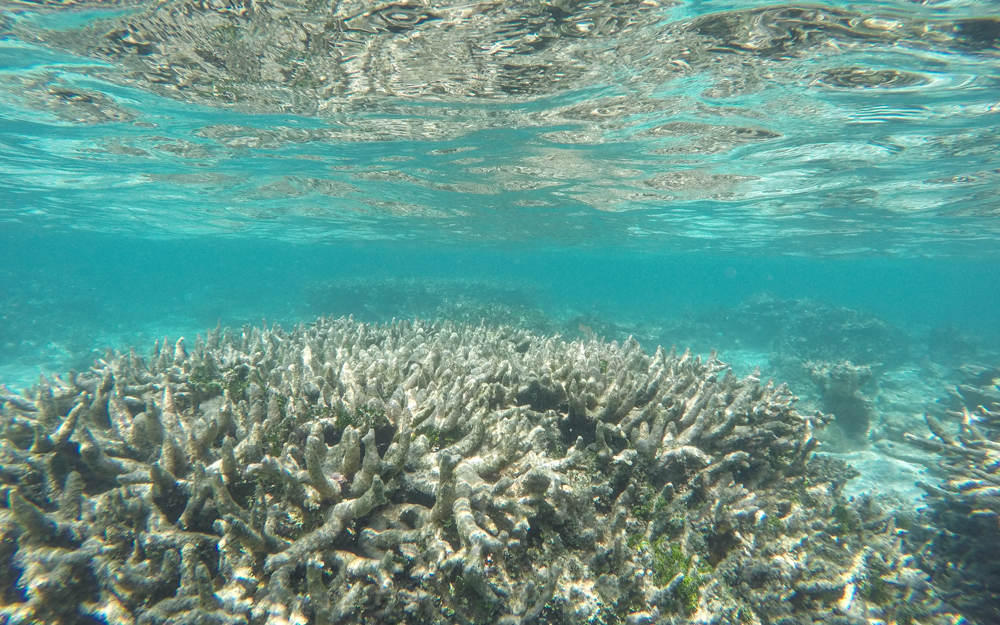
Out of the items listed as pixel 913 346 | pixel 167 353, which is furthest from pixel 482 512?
pixel 913 346

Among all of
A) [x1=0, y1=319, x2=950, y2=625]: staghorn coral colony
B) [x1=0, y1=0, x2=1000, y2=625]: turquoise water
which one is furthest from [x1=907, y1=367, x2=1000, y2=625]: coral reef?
[x1=0, y1=0, x2=1000, y2=625]: turquoise water

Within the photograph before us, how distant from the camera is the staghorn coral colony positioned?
250 centimetres

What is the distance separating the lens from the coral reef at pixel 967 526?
171 inches

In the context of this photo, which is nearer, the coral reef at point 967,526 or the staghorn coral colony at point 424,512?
the staghorn coral colony at point 424,512

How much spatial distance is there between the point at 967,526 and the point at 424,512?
6.61 m

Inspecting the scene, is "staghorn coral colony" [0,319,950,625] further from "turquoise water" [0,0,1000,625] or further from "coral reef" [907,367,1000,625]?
"turquoise water" [0,0,1000,625]

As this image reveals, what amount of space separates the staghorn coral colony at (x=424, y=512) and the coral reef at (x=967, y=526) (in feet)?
2.80

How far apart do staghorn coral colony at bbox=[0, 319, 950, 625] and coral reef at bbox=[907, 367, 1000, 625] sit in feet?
2.80

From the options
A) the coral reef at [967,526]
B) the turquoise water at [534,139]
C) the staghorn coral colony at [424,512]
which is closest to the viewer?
the staghorn coral colony at [424,512]

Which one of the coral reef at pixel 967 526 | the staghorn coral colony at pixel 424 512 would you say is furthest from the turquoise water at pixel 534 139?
the staghorn coral colony at pixel 424 512

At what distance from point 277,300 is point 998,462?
40.4m

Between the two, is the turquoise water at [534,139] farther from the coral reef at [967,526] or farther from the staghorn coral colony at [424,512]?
the staghorn coral colony at [424,512]

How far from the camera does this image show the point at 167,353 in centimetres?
620

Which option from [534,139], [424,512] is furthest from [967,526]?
[534,139]
